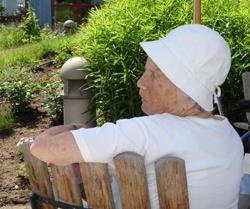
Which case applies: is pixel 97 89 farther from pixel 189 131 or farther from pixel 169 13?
pixel 189 131

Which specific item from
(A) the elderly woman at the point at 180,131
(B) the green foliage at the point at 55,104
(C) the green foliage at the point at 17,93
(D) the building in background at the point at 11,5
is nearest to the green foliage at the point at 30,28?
(C) the green foliage at the point at 17,93

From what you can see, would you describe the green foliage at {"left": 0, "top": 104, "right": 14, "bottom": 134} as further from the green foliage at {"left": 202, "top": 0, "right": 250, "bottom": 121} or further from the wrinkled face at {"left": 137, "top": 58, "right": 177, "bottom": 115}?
the wrinkled face at {"left": 137, "top": 58, "right": 177, "bottom": 115}

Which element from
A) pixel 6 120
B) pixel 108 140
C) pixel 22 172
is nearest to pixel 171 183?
pixel 108 140

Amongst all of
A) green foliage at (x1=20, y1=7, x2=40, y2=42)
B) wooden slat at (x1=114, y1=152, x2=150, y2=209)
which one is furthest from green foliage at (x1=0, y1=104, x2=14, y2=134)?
green foliage at (x1=20, y1=7, x2=40, y2=42)

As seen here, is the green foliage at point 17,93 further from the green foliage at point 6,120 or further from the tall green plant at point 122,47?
the tall green plant at point 122,47

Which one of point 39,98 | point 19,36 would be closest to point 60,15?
point 19,36

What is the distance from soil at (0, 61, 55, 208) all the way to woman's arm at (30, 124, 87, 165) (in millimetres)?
2968

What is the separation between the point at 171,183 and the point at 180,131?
176mm

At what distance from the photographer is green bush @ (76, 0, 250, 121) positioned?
5.22m

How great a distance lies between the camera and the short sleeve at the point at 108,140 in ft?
5.89

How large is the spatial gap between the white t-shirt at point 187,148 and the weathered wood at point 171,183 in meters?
0.05

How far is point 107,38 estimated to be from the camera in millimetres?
5488

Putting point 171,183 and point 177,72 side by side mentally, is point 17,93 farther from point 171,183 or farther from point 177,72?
point 171,183

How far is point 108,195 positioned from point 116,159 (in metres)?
0.15
